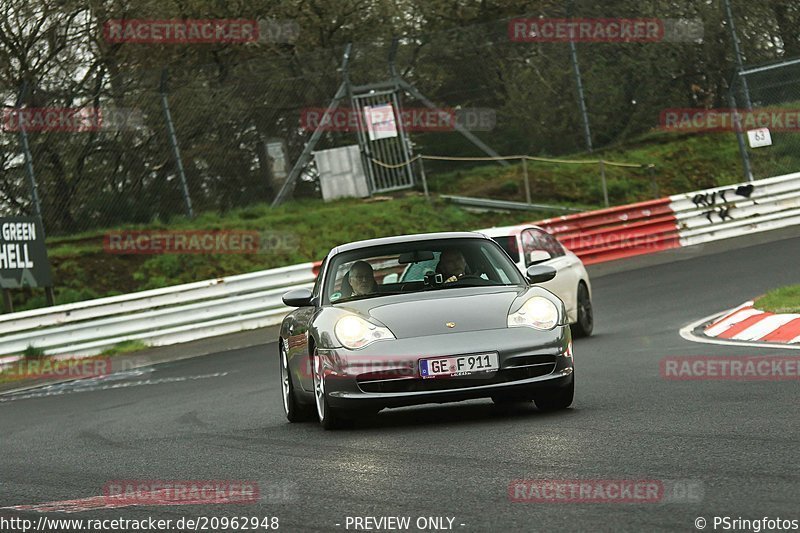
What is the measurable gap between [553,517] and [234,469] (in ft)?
8.95

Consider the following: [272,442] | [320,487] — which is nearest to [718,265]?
[272,442]

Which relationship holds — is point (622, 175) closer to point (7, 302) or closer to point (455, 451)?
point (7, 302)

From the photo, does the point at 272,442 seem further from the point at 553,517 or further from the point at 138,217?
the point at 138,217

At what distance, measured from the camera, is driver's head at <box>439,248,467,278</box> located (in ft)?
33.2

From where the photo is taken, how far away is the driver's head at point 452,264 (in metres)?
10.1

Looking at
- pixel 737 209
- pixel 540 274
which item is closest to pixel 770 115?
pixel 737 209

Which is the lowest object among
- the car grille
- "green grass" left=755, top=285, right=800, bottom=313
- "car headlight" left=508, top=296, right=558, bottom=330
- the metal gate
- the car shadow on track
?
"green grass" left=755, top=285, right=800, bottom=313

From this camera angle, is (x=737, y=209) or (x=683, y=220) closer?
(x=683, y=220)

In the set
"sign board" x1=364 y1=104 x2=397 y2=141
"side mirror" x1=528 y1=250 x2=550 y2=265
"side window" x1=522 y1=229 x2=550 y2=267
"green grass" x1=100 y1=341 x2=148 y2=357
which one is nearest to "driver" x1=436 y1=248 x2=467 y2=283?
"side mirror" x1=528 y1=250 x2=550 y2=265

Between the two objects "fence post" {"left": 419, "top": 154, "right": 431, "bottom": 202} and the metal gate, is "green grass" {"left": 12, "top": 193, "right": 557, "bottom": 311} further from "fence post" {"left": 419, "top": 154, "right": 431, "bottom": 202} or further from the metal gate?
the metal gate

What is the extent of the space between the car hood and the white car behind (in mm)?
6003

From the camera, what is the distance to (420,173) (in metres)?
28.8

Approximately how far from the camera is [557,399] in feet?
30.7

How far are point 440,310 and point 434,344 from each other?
0.31m
